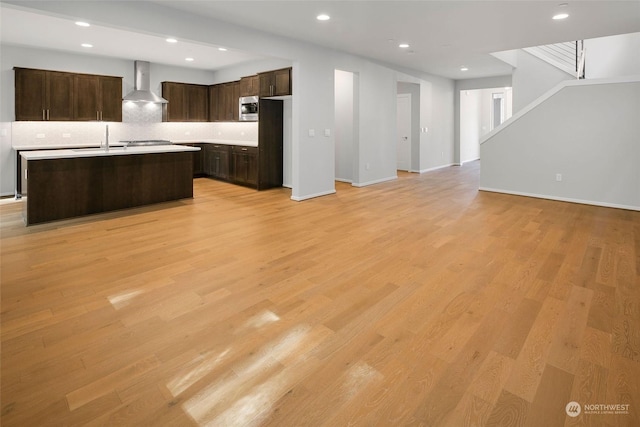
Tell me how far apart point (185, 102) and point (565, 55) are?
31.2 feet

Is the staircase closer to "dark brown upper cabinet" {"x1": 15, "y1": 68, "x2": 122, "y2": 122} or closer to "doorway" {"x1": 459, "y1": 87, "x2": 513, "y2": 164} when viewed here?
"doorway" {"x1": 459, "y1": 87, "x2": 513, "y2": 164}

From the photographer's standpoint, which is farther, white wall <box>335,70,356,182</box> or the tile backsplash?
white wall <box>335,70,356,182</box>

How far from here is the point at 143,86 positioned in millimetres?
8305

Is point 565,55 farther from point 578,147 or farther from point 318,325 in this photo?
point 318,325

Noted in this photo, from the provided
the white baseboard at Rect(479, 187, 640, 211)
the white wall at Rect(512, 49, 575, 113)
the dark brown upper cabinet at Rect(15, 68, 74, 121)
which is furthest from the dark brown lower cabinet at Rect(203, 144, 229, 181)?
the white wall at Rect(512, 49, 575, 113)

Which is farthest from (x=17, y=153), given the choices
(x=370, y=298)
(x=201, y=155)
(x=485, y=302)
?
(x=485, y=302)

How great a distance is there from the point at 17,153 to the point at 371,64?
708 centimetres

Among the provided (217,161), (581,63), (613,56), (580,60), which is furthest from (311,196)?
(580,60)

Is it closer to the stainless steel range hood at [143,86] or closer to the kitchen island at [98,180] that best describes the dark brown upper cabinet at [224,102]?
the stainless steel range hood at [143,86]

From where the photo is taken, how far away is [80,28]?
567 centimetres

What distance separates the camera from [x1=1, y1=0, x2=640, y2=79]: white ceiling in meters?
4.55

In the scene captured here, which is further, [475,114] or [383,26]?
[475,114]

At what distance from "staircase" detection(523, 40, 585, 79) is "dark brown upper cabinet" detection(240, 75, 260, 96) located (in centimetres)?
604

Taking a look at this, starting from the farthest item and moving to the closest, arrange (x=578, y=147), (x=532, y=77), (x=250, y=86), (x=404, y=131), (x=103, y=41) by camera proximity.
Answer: (x=404, y=131) < (x=532, y=77) < (x=250, y=86) < (x=103, y=41) < (x=578, y=147)
